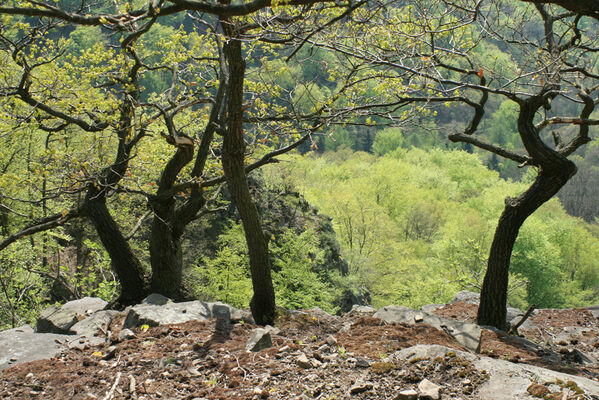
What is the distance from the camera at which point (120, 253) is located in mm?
8977

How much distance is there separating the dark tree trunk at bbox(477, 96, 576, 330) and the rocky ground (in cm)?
97

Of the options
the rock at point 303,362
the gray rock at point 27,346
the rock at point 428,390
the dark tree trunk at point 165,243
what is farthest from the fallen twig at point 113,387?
the dark tree trunk at point 165,243

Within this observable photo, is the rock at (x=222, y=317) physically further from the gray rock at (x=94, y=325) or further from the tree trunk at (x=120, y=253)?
the tree trunk at (x=120, y=253)

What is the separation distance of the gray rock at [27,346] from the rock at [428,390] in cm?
404

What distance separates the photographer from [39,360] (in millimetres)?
5391

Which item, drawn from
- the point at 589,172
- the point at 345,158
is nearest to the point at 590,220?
the point at 589,172

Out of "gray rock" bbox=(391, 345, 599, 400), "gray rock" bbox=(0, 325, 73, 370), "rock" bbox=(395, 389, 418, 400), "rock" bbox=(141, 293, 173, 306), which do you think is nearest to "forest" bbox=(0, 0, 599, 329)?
"rock" bbox=(141, 293, 173, 306)

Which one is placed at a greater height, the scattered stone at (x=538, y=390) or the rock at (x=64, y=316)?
the rock at (x=64, y=316)

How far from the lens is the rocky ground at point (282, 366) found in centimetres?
440

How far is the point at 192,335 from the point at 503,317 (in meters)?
4.78

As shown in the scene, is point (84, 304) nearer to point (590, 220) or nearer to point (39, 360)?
point (39, 360)

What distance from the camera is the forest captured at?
21.4ft

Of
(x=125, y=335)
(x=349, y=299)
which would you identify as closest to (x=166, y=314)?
(x=125, y=335)

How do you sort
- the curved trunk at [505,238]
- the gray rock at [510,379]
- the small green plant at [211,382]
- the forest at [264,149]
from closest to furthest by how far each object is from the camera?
the gray rock at [510,379], the small green plant at [211,382], the forest at [264,149], the curved trunk at [505,238]
